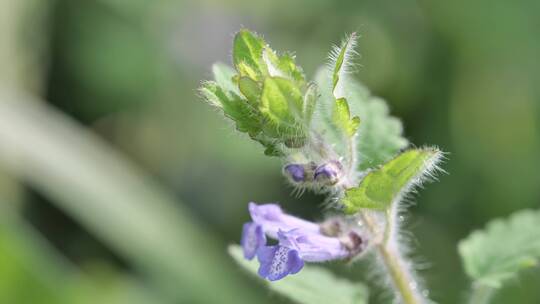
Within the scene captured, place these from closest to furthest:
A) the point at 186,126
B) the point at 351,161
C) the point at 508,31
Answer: the point at 351,161, the point at 508,31, the point at 186,126

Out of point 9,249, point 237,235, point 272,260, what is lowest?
point 272,260

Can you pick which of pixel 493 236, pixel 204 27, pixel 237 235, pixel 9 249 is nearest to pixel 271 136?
pixel 493 236

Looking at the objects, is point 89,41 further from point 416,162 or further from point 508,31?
point 416,162

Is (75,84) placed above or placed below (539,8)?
below

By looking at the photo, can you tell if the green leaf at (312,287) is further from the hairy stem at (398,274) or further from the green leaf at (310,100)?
the green leaf at (310,100)

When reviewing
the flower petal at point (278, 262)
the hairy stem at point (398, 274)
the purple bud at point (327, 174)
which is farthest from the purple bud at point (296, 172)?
the hairy stem at point (398, 274)

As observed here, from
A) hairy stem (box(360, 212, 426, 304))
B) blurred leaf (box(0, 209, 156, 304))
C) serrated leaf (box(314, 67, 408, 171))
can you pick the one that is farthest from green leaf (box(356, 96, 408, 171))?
blurred leaf (box(0, 209, 156, 304))
